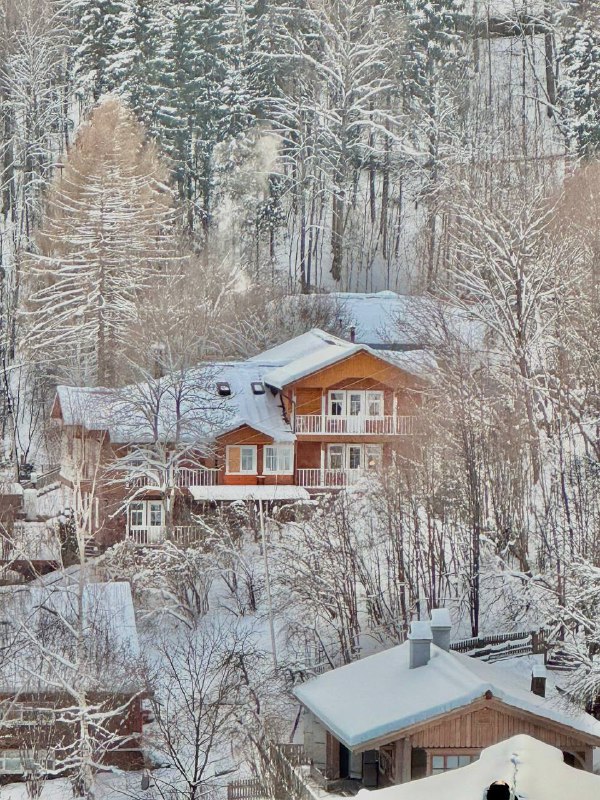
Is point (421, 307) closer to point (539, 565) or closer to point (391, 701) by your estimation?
point (539, 565)

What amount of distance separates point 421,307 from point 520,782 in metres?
34.4

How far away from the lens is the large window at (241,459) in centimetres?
3875

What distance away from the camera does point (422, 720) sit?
21.3 metres

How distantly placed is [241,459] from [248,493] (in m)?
1.56

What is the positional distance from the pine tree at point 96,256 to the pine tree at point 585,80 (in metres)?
16.9

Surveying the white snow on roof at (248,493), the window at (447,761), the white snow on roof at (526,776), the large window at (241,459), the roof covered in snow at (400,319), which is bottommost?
the window at (447,761)

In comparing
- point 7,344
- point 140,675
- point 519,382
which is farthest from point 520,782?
point 7,344

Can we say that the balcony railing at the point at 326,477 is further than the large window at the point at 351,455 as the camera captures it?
No

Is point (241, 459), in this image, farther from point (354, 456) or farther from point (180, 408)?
point (354, 456)

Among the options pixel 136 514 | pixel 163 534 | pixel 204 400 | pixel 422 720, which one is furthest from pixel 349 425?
pixel 422 720

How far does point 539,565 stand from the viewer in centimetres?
3148

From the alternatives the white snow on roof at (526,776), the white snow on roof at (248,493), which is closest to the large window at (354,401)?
the white snow on roof at (248,493)

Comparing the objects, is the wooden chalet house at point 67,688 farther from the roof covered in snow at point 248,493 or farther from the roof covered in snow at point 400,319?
the roof covered in snow at point 400,319

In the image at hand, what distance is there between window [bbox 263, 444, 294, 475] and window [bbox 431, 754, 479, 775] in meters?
17.7
